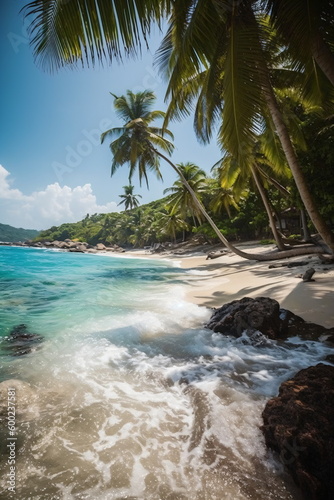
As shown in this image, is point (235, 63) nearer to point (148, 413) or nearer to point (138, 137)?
point (148, 413)

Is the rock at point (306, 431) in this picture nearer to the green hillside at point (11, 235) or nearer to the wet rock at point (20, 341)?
the wet rock at point (20, 341)

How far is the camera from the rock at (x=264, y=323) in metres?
4.48

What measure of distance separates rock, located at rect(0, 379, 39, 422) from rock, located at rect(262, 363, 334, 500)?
268 cm

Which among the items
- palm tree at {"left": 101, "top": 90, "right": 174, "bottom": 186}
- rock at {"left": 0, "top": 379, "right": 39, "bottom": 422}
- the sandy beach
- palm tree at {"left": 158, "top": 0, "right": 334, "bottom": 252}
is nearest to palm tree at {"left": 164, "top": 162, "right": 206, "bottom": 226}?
palm tree at {"left": 101, "top": 90, "right": 174, "bottom": 186}

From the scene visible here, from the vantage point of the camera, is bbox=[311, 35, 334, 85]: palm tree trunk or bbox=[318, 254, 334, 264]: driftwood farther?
bbox=[318, 254, 334, 264]: driftwood

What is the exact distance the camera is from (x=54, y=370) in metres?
3.81

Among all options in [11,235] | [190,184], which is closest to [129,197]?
[190,184]

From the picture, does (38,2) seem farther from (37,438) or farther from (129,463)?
(129,463)

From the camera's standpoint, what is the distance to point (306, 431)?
1950 millimetres

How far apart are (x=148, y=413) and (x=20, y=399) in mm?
1686

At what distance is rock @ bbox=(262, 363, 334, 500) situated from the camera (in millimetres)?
1742

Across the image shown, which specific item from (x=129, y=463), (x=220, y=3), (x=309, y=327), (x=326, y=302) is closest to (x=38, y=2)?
(x=220, y=3)

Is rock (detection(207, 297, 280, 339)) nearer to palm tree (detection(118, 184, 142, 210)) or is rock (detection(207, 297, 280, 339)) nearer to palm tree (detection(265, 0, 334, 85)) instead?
palm tree (detection(265, 0, 334, 85))

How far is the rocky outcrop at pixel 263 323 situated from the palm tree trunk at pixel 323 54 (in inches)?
185
